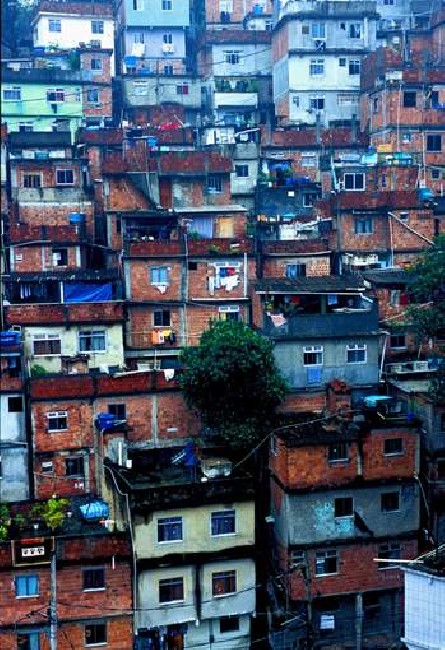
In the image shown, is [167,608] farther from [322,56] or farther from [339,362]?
[322,56]

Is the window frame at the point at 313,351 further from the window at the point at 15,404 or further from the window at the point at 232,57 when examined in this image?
the window at the point at 232,57

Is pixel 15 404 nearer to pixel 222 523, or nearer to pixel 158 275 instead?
pixel 158 275

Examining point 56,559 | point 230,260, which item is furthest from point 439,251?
point 56,559

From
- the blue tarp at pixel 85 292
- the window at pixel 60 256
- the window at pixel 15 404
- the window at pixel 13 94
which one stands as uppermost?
the window at pixel 13 94

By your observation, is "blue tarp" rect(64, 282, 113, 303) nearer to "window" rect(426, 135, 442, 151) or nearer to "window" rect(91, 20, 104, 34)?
"window" rect(426, 135, 442, 151)

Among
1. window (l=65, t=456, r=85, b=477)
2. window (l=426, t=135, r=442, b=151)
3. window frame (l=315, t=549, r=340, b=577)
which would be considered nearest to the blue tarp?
window (l=65, t=456, r=85, b=477)

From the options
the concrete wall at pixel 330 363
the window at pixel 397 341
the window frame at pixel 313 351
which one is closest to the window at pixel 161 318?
the concrete wall at pixel 330 363
